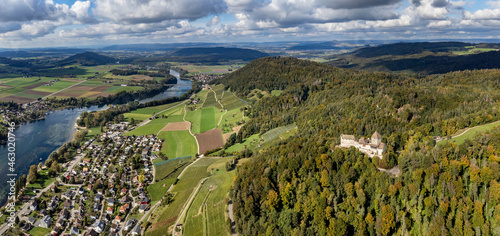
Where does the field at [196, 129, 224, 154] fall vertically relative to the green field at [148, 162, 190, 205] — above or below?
above

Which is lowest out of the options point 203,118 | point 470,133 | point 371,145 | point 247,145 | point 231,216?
point 231,216

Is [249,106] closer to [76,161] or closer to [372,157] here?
[76,161]

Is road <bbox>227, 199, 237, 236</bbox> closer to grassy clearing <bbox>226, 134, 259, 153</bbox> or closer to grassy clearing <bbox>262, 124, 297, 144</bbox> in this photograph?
grassy clearing <bbox>226, 134, 259, 153</bbox>

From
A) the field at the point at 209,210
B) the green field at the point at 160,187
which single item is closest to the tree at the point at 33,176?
the green field at the point at 160,187

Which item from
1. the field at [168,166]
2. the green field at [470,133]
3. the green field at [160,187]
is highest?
the green field at [470,133]

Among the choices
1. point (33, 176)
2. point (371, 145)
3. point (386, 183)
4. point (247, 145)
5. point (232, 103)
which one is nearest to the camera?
point (386, 183)

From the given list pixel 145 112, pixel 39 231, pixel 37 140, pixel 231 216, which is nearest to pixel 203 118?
pixel 145 112

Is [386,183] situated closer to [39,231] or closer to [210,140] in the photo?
[39,231]

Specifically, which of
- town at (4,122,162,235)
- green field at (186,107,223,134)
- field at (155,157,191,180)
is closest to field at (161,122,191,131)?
green field at (186,107,223,134)

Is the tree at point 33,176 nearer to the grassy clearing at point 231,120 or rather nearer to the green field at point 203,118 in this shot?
the green field at point 203,118
